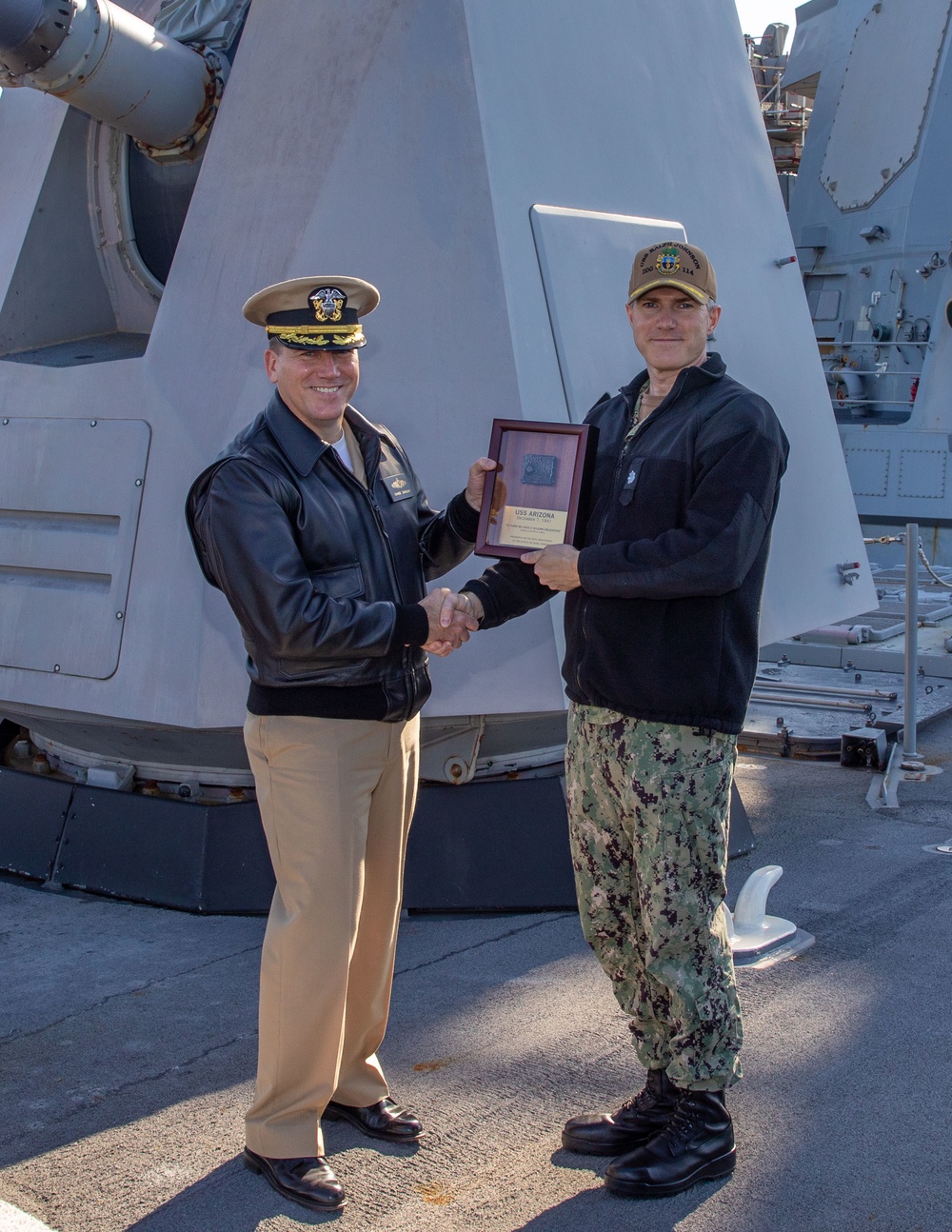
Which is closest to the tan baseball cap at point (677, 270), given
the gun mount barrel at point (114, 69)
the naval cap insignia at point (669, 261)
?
the naval cap insignia at point (669, 261)

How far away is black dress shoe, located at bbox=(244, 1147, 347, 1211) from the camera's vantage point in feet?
7.18

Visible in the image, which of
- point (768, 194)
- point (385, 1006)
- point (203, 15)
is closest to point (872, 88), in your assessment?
point (768, 194)

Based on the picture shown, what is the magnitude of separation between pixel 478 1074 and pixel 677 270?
66.8 inches

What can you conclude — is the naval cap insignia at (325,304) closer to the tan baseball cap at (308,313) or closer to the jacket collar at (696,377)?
the tan baseball cap at (308,313)

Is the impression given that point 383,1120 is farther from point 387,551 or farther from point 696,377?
point 696,377

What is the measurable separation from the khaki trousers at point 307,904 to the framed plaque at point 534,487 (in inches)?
18.8

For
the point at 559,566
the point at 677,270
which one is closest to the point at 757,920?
the point at 559,566

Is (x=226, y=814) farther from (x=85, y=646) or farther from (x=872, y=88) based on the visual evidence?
(x=872, y=88)

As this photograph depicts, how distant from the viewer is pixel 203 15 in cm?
399

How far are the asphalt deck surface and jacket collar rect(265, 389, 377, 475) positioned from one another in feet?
4.26

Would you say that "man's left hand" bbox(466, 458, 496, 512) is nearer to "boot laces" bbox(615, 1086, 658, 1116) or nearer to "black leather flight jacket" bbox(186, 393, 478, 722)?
"black leather flight jacket" bbox(186, 393, 478, 722)

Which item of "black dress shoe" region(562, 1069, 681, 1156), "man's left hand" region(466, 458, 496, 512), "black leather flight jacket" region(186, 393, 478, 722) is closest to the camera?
"black leather flight jacket" region(186, 393, 478, 722)

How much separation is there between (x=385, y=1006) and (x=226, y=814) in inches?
51.6

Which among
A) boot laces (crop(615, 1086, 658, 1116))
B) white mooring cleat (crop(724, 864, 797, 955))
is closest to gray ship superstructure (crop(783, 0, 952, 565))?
white mooring cleat (crop(724, 864, 797, 955))
